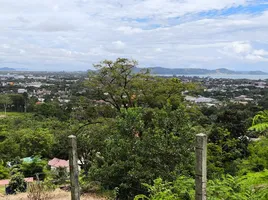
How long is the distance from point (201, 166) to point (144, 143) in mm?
3699

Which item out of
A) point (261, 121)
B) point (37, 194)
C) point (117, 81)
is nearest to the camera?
point (261, 121)

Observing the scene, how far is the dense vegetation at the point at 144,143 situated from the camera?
3130 millimetres

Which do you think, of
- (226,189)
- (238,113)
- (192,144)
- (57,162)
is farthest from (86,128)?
(226,189)

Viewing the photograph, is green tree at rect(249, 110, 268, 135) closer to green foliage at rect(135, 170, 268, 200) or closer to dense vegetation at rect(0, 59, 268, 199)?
dense vegetation at rect(0, 59, 268, 199)

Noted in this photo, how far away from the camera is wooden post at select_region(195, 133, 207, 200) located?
238cm

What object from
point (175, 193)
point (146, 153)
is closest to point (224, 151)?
point (146, 153)

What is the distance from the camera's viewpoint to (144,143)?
239 inches

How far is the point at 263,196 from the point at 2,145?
1976cm

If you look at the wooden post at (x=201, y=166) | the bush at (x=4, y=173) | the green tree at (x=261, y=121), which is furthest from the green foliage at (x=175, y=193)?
the bush at (x=4, y=173)

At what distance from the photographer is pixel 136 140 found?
6.32 m

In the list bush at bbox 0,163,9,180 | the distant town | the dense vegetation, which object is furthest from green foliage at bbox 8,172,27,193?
the distant town

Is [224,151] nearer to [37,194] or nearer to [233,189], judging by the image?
[37,194]

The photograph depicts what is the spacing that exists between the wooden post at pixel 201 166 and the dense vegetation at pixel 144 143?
0.19 m

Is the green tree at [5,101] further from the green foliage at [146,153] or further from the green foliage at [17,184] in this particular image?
the green foliage at [146,153]
